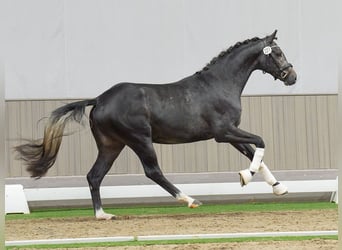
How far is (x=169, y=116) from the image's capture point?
280 inches

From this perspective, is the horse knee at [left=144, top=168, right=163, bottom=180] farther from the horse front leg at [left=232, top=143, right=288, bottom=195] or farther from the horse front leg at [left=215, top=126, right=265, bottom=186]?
the horse front leg at [left=232, top=143, right=288, bottom=195]

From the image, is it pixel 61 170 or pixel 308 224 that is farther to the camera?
pixel 61 170

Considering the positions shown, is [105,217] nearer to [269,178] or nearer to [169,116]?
[169,116]

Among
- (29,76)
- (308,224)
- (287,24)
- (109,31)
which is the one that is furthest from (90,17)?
(308,224)

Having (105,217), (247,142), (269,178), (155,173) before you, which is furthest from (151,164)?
(269,178)

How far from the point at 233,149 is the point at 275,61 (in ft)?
7.45

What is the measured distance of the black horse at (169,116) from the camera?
703 centimetres

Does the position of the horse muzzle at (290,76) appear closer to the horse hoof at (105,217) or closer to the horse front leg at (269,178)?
the horse front leg at (269,178)

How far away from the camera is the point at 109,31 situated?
30.3ft

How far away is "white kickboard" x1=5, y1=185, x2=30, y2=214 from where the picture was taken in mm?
8281

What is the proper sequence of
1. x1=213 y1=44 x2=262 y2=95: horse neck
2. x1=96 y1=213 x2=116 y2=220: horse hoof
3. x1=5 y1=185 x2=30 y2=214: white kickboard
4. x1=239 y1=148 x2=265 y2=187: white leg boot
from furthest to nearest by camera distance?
x1=5 y1=185 x2=30 y2=214: white kickboard
x1=213 y1=44 x2=262 y2=95: horse neck
x1=96 y1=213 x2=116 y2=220: horse hoof
x1=239 y1=148 x2=265 y2=187: white leg boot

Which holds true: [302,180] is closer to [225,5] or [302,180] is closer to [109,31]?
[225,5]

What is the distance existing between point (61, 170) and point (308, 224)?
395 cm

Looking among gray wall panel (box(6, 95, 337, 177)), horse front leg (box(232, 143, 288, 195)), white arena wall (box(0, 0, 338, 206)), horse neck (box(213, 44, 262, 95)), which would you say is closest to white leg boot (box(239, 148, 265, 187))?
horse front leg (box(232, 143, 288, 195))
